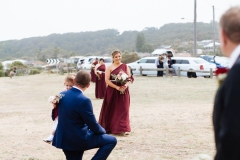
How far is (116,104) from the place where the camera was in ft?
35.1

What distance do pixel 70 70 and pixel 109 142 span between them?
42587mm

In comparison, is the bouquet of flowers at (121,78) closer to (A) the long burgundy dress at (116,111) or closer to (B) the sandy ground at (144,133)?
(A) the long burgundy dress at (116,111)

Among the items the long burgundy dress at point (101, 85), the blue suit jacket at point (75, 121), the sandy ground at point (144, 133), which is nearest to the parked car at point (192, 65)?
the long burgundy dress at point (101, 85)

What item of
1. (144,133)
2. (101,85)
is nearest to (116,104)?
(144,133)

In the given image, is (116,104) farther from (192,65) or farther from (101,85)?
(192,65)

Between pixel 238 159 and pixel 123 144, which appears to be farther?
pixel 123 144

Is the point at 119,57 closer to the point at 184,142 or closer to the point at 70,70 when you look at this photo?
the point at 184,142

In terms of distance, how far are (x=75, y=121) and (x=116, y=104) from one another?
4.77m

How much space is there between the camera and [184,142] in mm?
9602

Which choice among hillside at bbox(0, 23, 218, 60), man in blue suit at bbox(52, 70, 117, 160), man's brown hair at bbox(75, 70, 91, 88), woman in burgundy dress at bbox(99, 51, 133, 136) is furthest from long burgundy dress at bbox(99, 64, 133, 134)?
hillside at bbox(0, 23, 218, 60)

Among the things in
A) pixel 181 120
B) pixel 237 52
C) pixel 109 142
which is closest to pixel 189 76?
pixel 181 120

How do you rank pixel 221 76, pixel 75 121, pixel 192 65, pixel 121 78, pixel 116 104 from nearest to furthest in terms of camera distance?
pixel 221 76 → pixel 75 121 → pixel 121 78 → pixel 116 104 → pixel 192 65

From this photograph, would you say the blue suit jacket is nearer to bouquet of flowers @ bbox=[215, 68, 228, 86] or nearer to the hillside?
bouquet of flowers @ bbox=[215, 68, 228, 86]

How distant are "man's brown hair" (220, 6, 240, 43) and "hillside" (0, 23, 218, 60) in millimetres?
151491
